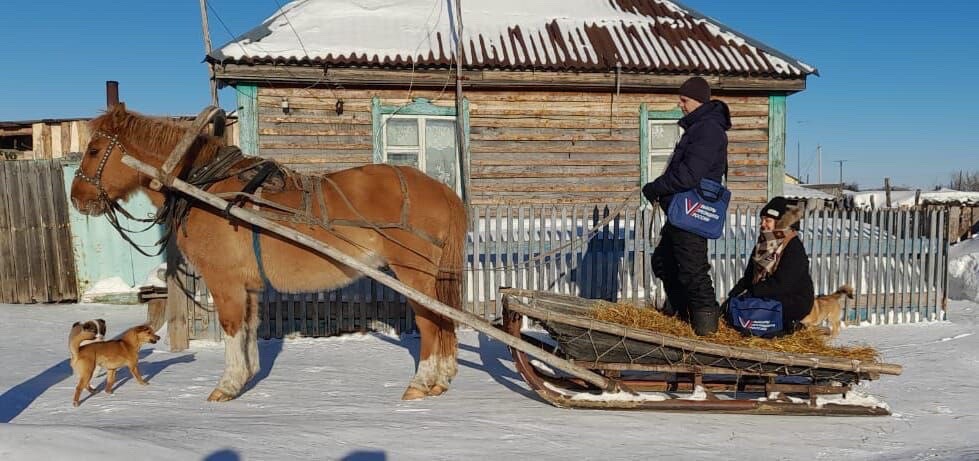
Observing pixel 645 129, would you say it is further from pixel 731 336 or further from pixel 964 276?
pixel 731 336

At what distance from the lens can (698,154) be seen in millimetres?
4176

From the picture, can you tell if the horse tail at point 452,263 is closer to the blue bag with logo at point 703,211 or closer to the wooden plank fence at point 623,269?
the blue bag with logo at point 703,211

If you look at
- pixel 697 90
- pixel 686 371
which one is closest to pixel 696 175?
pixel 697 90

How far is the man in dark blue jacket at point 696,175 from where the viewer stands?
4.19 metres

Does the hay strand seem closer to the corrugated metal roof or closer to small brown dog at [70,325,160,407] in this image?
small brown dog at [70,325,160,407]

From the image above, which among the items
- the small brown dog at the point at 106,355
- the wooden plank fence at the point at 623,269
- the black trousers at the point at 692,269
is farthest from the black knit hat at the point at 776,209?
the small brown dog at the point at 106,355

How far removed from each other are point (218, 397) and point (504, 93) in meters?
6.68

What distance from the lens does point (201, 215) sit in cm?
451

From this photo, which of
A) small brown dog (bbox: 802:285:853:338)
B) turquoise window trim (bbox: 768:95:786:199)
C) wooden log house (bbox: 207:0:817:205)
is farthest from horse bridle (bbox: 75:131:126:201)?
turquoise window trim (bbox: 768:95:786:199)

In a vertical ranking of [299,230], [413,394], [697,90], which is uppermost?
[697,90]

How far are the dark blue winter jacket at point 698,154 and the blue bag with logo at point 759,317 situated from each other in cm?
89

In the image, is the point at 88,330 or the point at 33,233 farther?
the point at 33,233

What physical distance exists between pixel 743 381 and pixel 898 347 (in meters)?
3.45

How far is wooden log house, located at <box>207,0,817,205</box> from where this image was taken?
30.1 ft
